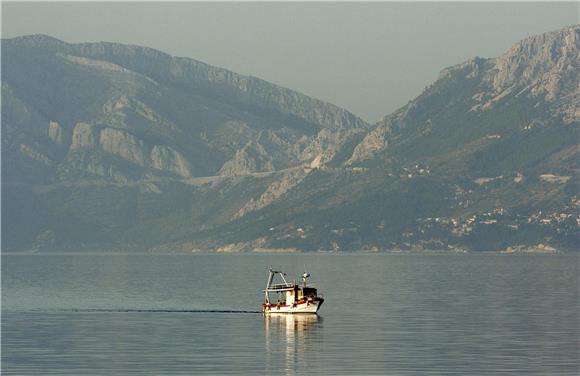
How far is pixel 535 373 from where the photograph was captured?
138750 mm

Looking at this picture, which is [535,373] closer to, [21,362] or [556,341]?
[556,341]

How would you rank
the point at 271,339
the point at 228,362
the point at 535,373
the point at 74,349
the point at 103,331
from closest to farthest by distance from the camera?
the point at 535,373 < the point at 228,362 < the point at 74,349 < the point at 271,339 < the point at 103,331

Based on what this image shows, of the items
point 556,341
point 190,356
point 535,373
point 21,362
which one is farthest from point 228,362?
point 556,341

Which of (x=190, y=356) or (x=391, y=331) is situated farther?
(x=391, y=331)

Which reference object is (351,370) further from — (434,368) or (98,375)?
(98,375)

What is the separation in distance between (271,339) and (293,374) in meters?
41.6

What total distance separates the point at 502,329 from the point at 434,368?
1968 inches

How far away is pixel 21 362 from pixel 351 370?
36.7m

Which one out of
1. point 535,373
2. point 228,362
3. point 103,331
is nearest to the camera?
point 535,373

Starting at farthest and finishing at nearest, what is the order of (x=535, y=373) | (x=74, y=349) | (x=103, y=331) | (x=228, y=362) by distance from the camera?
(x=103, y=331)
(x=74, y=349)
(x=228, y=362)
(x=535, y=373)

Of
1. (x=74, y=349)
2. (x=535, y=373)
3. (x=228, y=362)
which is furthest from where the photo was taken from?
(x=74, y=349)

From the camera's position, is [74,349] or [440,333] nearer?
[74,349]

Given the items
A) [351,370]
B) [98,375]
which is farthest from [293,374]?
[98,375]

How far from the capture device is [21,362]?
151500 millimetres
